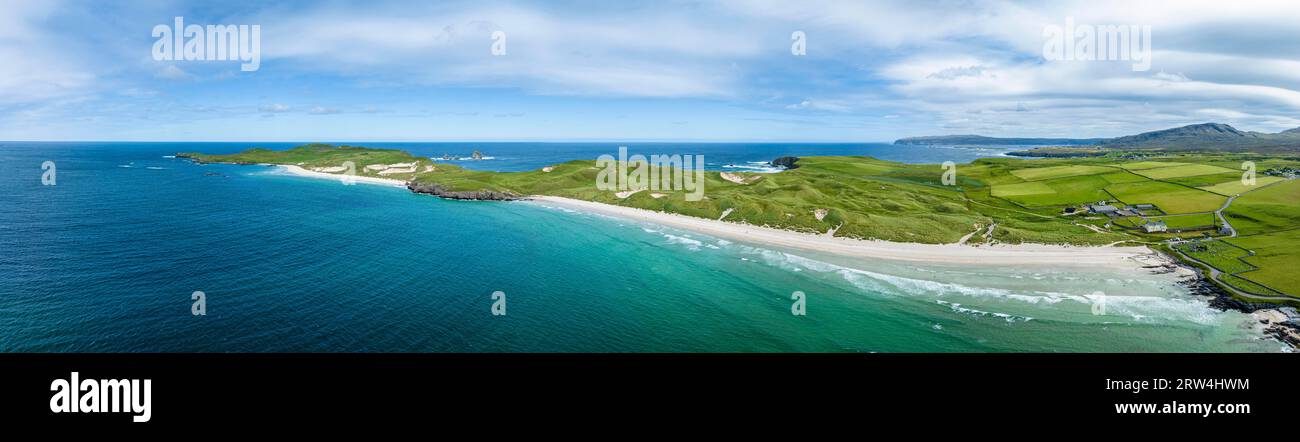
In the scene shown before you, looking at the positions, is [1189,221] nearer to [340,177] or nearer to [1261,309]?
[1261,309]

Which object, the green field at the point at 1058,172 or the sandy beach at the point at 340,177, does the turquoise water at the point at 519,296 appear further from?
the green field at the point at 1058,172

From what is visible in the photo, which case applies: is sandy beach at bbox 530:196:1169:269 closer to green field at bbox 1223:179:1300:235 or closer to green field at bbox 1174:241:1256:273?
green field at bbox 1174:241:1256:273

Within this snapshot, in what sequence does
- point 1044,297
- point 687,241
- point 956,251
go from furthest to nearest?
point 687,241 → point 956,251 → point 1044,297

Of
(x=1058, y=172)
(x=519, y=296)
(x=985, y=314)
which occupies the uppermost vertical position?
(x=1058, y=172)

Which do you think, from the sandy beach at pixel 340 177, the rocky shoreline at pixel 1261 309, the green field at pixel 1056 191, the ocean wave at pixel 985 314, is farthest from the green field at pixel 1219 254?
the sandy beach at pixel 340 177

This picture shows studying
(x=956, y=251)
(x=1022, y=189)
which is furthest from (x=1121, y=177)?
(x=956, y=251)

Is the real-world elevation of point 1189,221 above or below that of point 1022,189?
below

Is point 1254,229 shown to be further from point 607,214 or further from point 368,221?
point 368,221

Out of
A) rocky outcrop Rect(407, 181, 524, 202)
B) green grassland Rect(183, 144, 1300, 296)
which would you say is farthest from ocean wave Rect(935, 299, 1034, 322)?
rocky outcrop Rect(407, 181, 524, 202)
